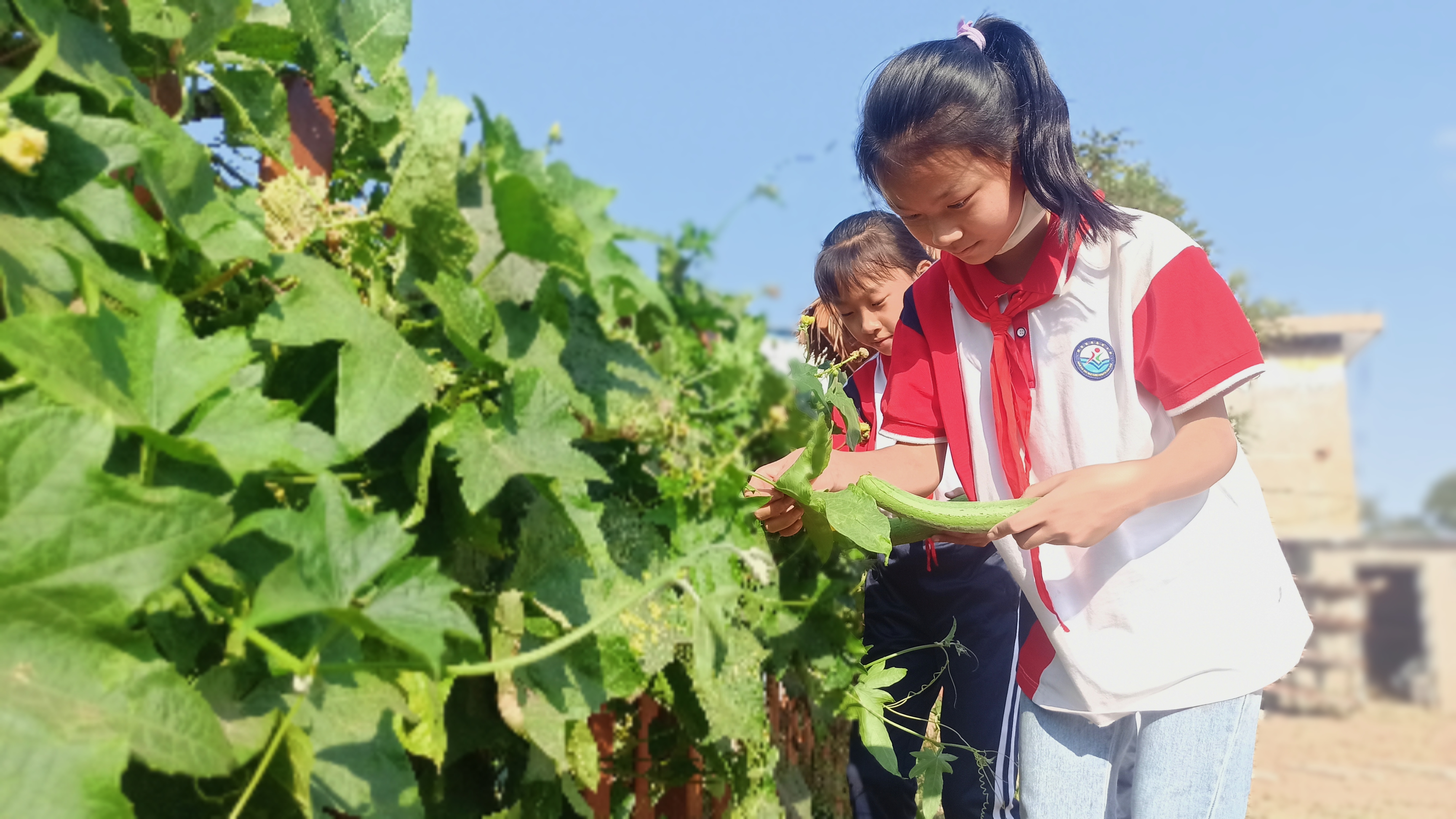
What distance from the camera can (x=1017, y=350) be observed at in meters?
2.00

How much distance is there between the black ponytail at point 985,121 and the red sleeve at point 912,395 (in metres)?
0.39

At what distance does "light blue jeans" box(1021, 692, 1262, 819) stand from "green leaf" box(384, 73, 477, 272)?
1476 millimetres

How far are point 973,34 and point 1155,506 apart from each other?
825 millimetres

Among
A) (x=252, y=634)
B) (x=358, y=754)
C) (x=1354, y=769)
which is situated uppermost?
(x=252, y=634)

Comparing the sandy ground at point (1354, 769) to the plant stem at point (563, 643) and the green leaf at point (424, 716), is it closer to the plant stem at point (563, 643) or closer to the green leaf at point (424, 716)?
the plant stem at point (563, 643)

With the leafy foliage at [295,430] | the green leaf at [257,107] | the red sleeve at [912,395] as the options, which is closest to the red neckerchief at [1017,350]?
the red sleeve at [912,395]

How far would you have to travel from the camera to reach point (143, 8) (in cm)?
99

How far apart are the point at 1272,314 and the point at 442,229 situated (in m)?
5.59

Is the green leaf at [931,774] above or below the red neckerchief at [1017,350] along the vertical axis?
below

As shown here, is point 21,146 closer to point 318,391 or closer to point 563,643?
point 318,391

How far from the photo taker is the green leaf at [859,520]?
1.36 m

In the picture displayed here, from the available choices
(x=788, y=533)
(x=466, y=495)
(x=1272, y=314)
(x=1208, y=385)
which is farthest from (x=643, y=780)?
(x=1272, y=314)

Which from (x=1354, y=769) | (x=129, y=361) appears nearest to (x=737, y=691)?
(x=129, y=361)

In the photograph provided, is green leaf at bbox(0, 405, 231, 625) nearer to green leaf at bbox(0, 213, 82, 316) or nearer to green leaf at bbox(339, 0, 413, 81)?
green leaf at bbox(0, 213, 82, 316)
